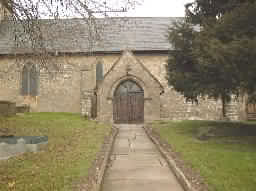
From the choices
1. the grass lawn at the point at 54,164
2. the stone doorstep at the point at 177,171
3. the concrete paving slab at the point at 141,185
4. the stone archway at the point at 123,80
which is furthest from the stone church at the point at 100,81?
the concrete paving slab at the point at 141,185

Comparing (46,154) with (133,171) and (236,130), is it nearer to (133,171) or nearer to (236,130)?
(133,171)

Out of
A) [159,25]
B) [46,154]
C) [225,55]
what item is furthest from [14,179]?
[159,25]

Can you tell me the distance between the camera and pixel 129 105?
2127 centimetres

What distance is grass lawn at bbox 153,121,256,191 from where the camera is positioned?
6.19 metres

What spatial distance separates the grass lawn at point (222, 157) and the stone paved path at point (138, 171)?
0.74 metres

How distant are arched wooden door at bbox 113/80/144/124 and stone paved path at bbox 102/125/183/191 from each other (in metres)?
10.1

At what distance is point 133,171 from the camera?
754 centimetres

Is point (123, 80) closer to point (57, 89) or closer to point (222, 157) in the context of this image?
point (57, 89)

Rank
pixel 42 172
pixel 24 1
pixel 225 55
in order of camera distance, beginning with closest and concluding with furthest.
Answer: pixel 42 172 → pixel 24 1 → pixel 225 55

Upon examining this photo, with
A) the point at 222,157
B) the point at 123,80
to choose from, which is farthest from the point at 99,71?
the point at 222,157

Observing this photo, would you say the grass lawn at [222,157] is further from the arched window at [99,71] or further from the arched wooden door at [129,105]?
the arched window at [99,71]

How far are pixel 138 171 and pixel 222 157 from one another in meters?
2.69

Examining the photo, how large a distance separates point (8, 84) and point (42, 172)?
777 inches

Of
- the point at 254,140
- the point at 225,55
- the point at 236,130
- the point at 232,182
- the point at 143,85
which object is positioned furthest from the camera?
the point at 143,85
